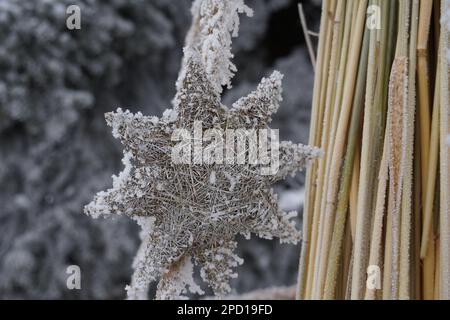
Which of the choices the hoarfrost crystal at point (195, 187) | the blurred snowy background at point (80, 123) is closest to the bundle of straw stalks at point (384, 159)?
the hoarfrost crystal at point (195, 187)

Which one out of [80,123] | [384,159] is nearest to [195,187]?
[384,159]

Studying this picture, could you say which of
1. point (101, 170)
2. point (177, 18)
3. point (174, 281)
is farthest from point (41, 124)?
point (174, 281)

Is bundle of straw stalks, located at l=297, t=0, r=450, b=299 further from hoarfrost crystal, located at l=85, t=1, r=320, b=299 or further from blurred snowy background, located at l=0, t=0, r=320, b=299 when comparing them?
blurred snowy background, located at l=0, t=0, r=320, b=299

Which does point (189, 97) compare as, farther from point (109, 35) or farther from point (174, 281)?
point (109, 35)

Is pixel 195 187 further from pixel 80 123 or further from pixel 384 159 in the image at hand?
pixel 80 123

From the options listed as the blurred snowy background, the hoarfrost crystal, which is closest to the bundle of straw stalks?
the hoarfrost crystal

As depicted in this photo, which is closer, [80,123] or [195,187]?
[195,187]
